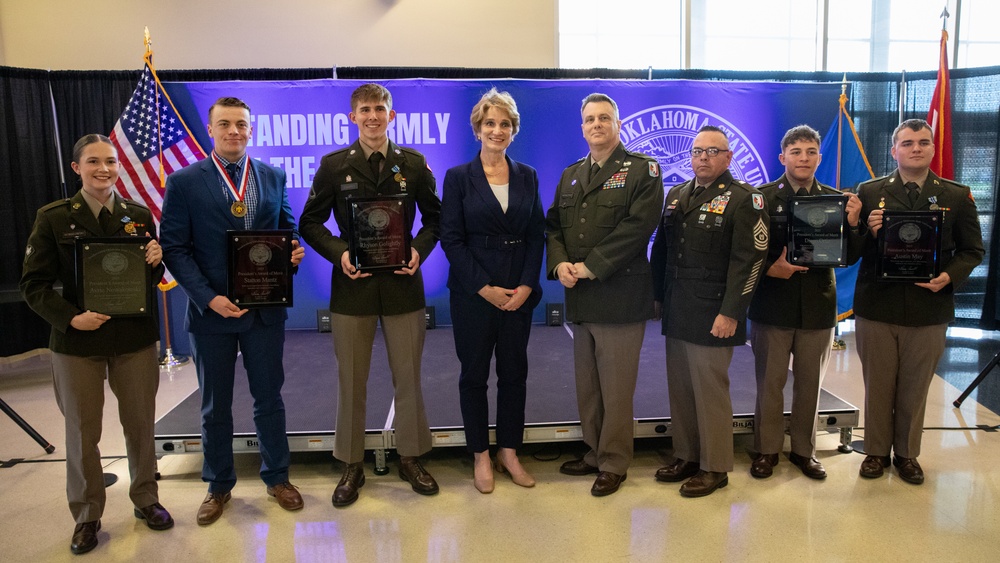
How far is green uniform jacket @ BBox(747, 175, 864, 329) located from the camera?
10.7ft

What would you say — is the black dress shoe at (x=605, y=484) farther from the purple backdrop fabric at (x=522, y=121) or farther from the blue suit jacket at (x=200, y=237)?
the purple backdrop fabric at (x=522, y=121)

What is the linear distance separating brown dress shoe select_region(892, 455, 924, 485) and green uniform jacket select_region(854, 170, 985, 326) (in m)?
0.74

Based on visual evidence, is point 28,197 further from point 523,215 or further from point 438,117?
point 523,215

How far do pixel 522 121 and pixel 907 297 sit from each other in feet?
12.8

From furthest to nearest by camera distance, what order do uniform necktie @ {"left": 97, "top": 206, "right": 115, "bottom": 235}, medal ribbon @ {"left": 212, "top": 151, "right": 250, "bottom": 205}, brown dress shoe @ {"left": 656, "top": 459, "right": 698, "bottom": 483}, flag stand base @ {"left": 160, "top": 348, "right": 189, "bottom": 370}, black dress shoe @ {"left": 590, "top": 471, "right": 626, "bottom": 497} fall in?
1. flag stand base @ {"left": 160, "top": 348, "right": 189, "bottom": 370}
2. brown dress shoe @ {"left": 656, "top": 459, "right": 698, "bottom": 483}
3. black dress shoe @ {"left": 590, "top": 471, "right": 626, "bottom": 497}
4. medal ribbon @ {"left": 212, "top": 151, "right": 250, "bottom": 205}
5. uniform necktie @ {"left": 97, "top": 206, "right": 115, "bottom": 235}

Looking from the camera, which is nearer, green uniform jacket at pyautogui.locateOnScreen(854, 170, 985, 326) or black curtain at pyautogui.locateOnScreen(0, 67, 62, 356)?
green uniform jacket at pyautogui.locateOnScreen(854, 170, 985, 326)

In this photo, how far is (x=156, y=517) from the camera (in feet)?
9.66

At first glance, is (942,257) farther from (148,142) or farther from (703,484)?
(148,142)

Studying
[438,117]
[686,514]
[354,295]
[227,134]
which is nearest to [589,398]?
[686,514]

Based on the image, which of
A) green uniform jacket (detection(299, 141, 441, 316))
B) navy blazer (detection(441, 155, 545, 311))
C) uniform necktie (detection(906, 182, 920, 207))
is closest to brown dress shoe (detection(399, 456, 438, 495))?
green uniform jacket (detection(299, 141, 441, 316))

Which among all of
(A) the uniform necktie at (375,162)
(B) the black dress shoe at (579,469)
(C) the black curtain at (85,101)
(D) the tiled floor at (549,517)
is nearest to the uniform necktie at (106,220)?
(A) the uniform necktie at (375,162)

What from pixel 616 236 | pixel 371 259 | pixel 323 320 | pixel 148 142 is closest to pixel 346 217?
pixel 371 259

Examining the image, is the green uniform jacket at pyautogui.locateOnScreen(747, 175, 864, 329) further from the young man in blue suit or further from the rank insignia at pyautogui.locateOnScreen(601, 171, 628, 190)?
the young man in blue suit

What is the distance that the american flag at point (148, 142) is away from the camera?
5520mm
